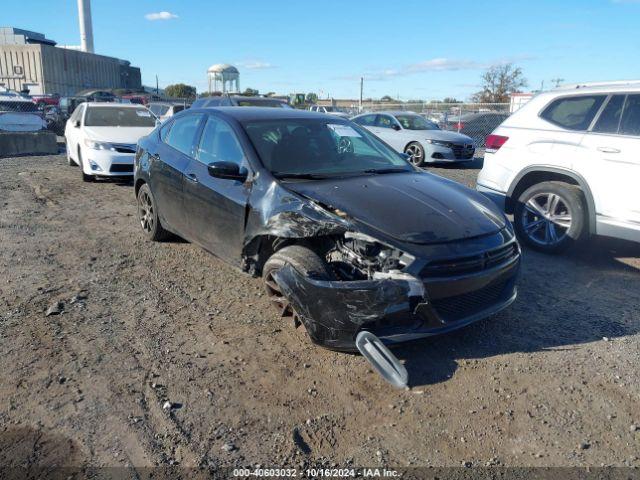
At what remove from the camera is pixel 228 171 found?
13.1 ft

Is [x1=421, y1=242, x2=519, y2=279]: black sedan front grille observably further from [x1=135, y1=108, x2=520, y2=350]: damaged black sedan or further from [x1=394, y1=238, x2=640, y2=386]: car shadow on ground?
[x1=394, y1=238, x2=640, y2=386]: car shadow on ground

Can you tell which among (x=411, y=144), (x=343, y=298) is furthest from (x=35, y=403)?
(x=411, y=144)

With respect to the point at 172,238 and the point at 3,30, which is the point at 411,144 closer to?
the point at 172,238

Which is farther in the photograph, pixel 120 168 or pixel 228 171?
pixel 120 168

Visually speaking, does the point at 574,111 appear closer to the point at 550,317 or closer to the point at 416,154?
the point at 550,317

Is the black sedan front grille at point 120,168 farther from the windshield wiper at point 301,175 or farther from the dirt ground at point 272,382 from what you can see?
the windshield wiper at point 301,175

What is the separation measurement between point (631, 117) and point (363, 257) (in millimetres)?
3732

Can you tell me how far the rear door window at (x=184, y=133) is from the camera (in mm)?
5018

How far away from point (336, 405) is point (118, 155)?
7857mm

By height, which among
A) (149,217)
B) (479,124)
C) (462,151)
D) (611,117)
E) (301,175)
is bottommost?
(149,217)

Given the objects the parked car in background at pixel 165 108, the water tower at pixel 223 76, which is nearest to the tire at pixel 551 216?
the parked car in background at pixel 165 108

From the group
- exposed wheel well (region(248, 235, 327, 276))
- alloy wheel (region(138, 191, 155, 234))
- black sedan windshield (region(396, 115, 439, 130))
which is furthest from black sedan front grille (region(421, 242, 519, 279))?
black sedan windshield (region(396, 115, 439, 130))

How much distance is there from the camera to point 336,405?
293cm

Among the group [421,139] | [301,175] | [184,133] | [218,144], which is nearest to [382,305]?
[301,175]
